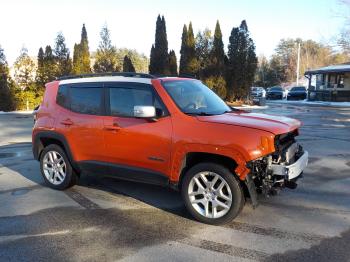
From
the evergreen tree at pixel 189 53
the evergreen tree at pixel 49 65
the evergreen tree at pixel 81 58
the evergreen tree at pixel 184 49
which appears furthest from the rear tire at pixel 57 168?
the evergreen tree at pixel 81 58

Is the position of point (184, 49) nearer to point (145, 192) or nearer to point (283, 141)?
point (145, 192)

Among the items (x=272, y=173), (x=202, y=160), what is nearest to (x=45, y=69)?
(x=202, y=160)

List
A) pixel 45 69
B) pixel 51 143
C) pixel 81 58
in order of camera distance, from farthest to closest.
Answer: pixel 81 58 → pixel 45 69 → pixel 51 143

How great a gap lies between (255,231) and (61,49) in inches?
1184

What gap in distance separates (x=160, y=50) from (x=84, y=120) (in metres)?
27.8

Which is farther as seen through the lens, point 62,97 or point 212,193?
point 62,97

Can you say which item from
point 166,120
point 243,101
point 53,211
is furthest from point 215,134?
point 243,101

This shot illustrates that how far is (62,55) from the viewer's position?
32562mm

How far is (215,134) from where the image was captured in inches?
201

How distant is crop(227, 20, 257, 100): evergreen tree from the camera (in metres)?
32.1

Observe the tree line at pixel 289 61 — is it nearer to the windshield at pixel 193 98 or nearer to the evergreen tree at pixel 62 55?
the evergreen tree at pixel 62 55

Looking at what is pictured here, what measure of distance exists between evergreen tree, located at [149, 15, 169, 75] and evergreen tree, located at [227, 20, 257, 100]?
4978mm

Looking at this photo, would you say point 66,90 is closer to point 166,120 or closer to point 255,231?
point 166,120

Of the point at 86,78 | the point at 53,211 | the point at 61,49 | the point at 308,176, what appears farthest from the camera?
the point at 61,49
